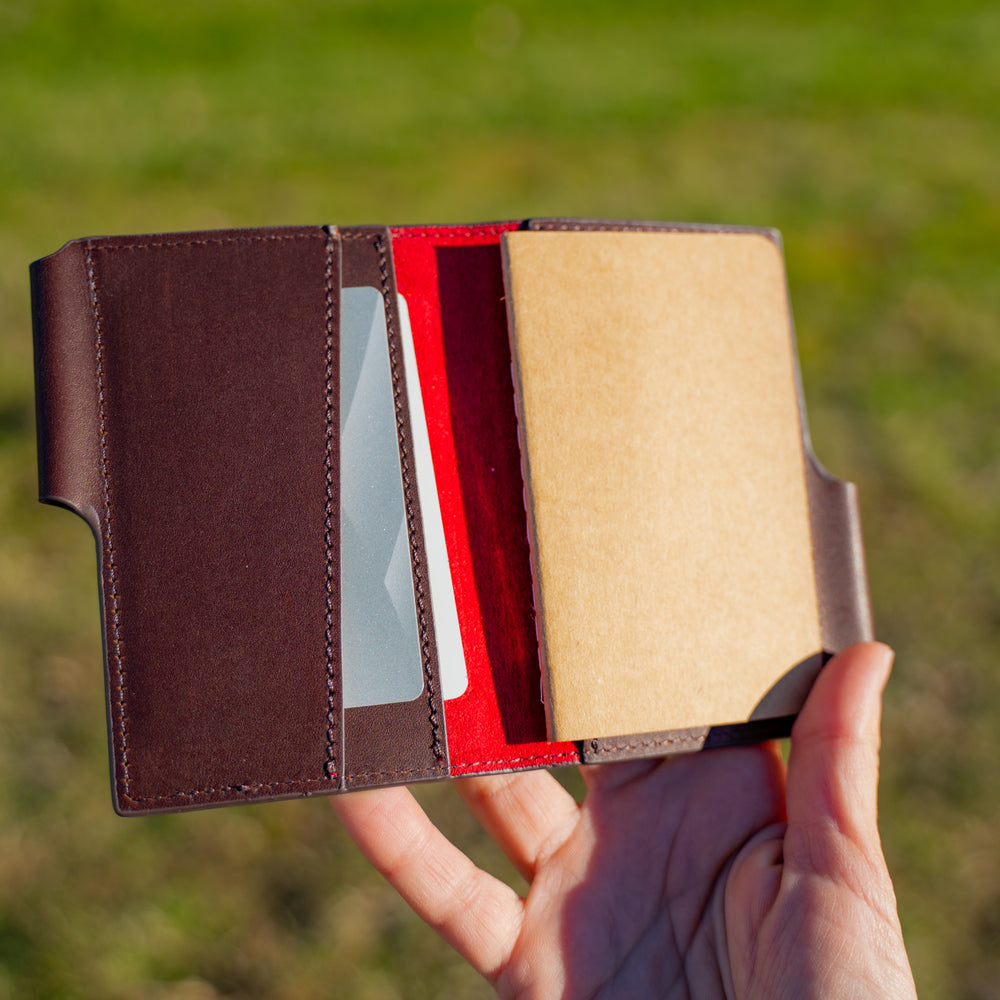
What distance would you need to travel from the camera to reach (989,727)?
3383mm

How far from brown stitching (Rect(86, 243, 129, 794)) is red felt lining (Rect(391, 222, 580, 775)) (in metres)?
0.76

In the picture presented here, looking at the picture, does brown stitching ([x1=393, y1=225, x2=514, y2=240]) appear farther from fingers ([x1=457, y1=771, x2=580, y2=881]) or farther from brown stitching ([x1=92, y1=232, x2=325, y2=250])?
fingers ([x1=457, y1=771, x2=580, y2=881])

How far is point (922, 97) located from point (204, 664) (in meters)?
5.44

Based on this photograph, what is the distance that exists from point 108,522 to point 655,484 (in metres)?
1.37

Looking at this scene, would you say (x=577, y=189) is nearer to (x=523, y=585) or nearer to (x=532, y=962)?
(x=523, y=585)

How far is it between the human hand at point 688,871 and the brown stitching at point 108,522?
0.68m

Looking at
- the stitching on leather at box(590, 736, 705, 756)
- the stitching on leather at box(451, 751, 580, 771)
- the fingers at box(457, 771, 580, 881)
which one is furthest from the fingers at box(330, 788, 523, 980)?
the stitching on leather at box(590, 736, 705, 756)

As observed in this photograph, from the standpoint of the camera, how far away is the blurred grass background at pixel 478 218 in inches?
116

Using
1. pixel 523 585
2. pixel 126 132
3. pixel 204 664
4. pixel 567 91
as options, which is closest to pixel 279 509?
pixel 204 664

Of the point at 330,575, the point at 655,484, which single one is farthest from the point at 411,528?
the point at 655,484

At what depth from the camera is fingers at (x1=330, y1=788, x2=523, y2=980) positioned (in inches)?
91.0

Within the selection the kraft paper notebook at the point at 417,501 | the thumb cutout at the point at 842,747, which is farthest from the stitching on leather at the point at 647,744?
the thumb cutout at the point at 842,747

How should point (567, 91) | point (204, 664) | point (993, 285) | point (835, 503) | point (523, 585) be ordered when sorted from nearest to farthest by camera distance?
point (204, 664) → point (523, 585) → point (835, 503) → point (993, 285) → point (567, 91)

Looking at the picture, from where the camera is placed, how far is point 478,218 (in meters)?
4.37
